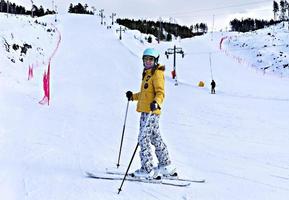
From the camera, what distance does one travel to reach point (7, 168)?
6316 mm

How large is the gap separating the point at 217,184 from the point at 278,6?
158863 mm

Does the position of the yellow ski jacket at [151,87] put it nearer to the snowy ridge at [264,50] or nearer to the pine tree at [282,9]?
the snowy ridge at [264,50]

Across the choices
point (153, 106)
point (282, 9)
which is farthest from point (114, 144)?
point (282, 9)

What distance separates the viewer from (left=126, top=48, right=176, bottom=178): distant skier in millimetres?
5738

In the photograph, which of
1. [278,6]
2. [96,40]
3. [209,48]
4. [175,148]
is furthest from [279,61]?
[278,6]

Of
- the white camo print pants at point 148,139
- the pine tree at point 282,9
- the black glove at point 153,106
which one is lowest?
the white camo print pants at point 148,139

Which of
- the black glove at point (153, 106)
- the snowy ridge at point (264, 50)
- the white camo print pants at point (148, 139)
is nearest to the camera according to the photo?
the black glove at point (153, 106)

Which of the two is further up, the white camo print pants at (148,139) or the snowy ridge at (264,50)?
the snowy ridge at (264,50)

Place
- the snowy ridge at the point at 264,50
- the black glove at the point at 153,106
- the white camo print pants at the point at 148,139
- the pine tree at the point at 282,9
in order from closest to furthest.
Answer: the black glove at the point at 153,106 < the white camo print pants at the point at 148,139 < the snowy ridge at the point at 264,50 < the pine tree at the point at 282,9

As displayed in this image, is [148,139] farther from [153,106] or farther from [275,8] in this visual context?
[275,8]

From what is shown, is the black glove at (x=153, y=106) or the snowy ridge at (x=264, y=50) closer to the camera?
the black glove at (x=153, y=106)

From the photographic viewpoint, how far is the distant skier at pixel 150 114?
574cm

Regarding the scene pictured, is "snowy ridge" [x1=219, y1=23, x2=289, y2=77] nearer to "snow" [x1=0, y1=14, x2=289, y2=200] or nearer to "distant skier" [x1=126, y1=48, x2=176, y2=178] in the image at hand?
"snow" [x1=0, y1=14, x2=289, y2=200]

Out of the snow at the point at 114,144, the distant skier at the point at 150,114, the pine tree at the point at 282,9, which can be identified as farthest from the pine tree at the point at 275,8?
the distant skier at the point at 150,114
